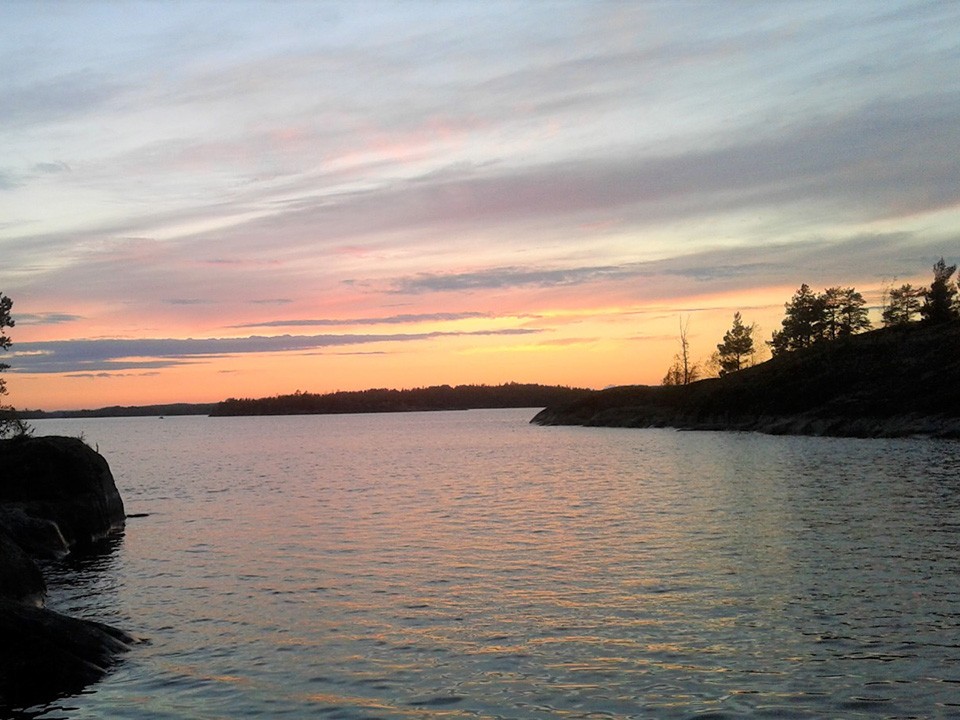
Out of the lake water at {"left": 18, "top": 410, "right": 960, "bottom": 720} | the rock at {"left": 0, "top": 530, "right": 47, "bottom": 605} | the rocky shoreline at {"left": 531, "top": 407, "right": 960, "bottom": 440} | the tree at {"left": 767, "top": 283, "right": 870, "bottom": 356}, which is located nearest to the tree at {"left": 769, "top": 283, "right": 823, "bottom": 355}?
the tree at {"left": 767, "top": 283, "right": 870, "bottom": 356}

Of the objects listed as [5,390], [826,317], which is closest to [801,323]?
[826,317]

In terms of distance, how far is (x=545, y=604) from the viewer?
21844 millimetres

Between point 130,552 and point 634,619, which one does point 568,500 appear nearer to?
point 130,552

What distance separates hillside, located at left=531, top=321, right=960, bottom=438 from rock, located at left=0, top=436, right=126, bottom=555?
75440mm

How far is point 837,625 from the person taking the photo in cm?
1883

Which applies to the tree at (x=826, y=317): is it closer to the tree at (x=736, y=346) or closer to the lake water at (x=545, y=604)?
the tree at (x=736, y=346)

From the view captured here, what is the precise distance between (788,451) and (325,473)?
41163mm

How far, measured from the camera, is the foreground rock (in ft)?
52.1

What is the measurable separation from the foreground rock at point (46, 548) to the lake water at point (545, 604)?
0.80 meters

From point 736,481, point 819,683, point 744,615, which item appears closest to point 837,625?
point 744,615

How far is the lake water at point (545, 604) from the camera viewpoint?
1511 centimetres

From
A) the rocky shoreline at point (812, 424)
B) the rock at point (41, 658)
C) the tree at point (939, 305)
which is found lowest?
the rocky shoreline at point (812, 424)

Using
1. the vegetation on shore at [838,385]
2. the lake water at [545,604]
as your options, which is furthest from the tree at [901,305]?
the lake water at [545,604]

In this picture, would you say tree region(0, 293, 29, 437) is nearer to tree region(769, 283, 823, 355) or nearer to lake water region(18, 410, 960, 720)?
lake water region(18, 410, 960, 720)
